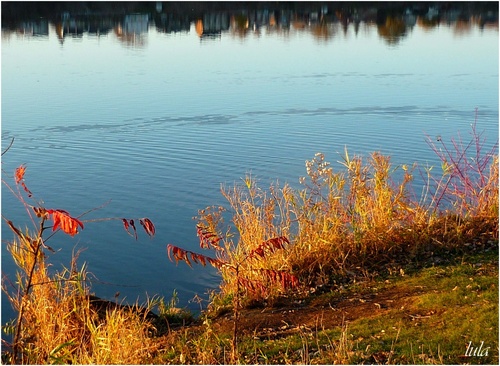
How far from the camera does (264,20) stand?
132ft

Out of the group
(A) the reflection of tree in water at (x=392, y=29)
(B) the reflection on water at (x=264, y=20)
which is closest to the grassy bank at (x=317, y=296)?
(B) the reflection on water at (x=264, y=20)

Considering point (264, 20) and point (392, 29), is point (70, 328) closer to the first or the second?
point (392, 29)

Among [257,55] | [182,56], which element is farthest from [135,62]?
[257,55]

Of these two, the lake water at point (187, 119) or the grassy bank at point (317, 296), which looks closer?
the grassy bank at point (317, 296)

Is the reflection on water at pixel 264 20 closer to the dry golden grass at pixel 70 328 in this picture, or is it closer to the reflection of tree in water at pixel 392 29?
the reflection of tree in water at pixel 392 29

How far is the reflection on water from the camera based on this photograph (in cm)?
3459

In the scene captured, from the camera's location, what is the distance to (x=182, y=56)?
2656 cm

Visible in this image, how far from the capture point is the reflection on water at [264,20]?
3459 cm

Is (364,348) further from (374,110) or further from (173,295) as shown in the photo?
(374,110)

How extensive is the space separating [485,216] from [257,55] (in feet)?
64.7

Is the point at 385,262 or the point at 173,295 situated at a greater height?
the point at 385,262

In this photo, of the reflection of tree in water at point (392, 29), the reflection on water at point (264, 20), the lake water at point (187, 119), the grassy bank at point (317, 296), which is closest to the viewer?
the grassy bank at point (317, 296)

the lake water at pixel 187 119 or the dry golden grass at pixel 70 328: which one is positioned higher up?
the dry golden grass at pixel 70 328

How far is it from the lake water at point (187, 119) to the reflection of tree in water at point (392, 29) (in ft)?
5.81
